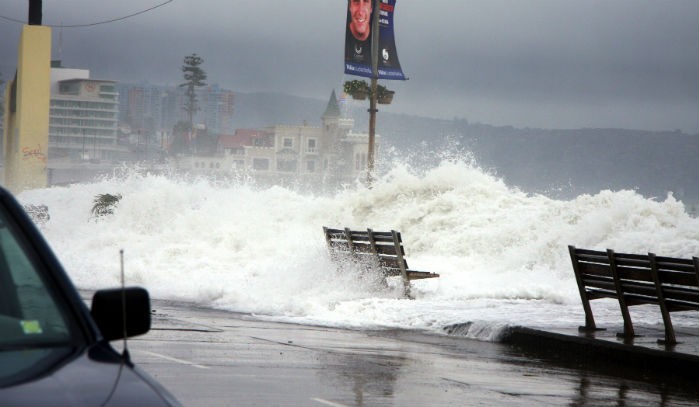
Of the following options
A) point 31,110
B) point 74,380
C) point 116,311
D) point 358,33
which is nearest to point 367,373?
point 116,311

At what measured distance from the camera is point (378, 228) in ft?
129

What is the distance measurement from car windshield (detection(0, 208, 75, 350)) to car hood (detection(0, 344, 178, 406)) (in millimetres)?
126

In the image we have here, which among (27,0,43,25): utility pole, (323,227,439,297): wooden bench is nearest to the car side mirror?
(323,227,439,297): wooden bench

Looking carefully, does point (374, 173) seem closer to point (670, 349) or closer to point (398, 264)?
point (398, 264)

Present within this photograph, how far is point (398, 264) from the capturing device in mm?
20594

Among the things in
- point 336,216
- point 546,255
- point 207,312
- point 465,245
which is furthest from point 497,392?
point 336,216

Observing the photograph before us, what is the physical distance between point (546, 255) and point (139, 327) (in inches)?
1032

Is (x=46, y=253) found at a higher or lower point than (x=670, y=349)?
higher

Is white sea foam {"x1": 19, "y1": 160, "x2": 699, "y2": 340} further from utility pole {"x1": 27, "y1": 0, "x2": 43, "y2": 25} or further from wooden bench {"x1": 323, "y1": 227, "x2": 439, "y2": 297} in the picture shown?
utility pole {"x1": 27, "y1": 0, "x2": 43, "y2": 25}

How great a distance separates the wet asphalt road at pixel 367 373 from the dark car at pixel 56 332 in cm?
448

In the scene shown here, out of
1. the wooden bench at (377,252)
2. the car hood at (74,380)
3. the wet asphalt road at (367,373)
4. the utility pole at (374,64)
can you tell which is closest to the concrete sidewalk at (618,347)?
the wet asphalt road at (367,373)

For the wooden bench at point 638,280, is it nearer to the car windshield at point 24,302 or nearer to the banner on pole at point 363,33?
the car windshield at point 24,302

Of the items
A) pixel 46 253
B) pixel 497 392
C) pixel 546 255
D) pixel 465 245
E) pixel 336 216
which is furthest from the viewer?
pixel 336 216

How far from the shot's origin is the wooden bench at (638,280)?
43.6 feet
